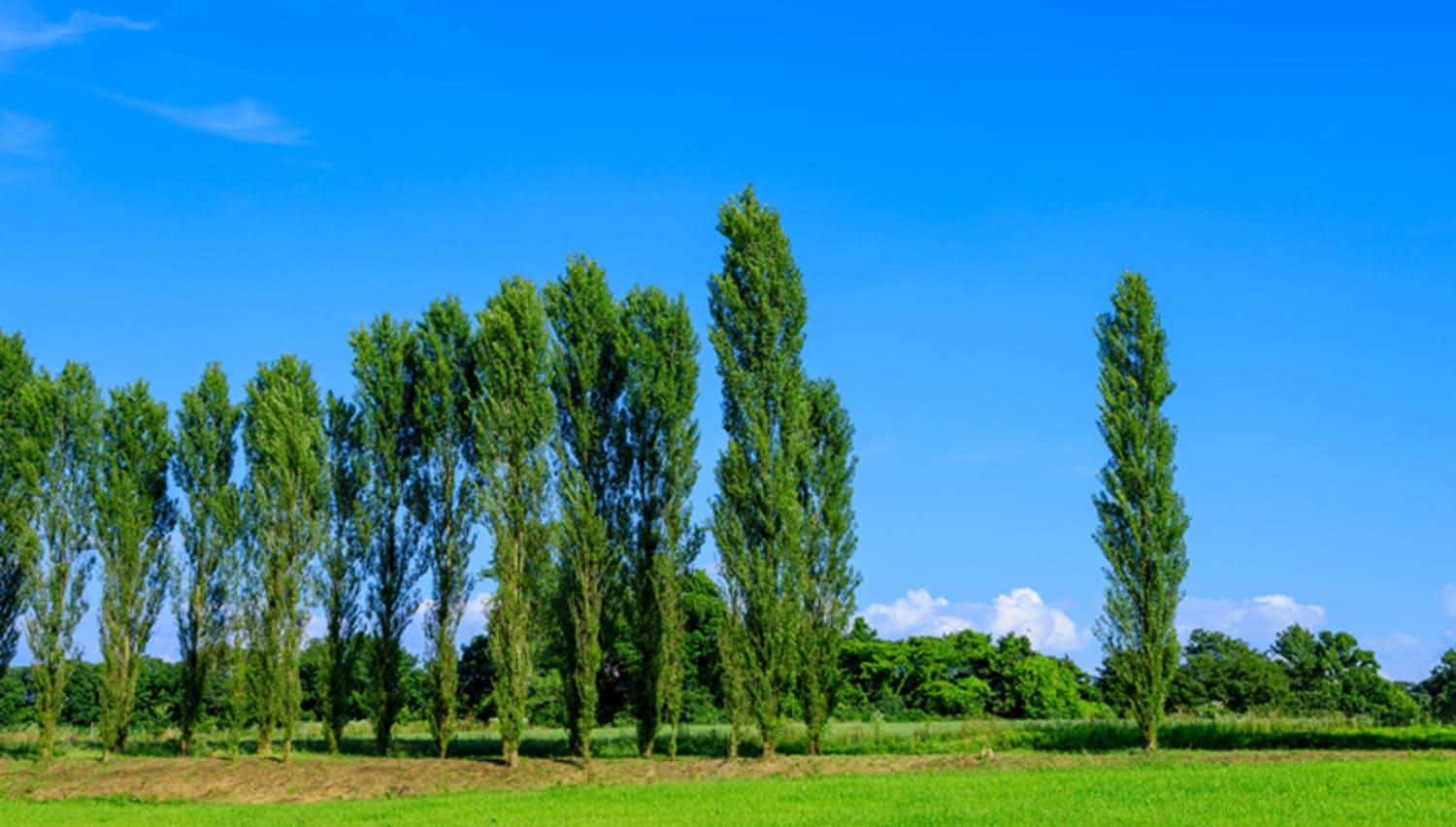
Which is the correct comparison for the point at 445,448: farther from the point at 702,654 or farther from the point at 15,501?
the point at 702,654

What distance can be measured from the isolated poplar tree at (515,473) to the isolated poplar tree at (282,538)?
521 cm

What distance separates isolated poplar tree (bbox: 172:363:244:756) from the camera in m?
34.4

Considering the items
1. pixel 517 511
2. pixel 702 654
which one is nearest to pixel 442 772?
pixel 517 511

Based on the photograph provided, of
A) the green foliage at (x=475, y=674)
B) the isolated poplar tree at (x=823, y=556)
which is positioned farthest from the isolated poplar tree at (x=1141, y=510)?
the green foliage at (x=475, y=674)

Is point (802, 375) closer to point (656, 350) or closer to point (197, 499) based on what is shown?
point (656, 350)

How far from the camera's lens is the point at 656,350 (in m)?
29.0

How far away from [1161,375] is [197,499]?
27419 mm

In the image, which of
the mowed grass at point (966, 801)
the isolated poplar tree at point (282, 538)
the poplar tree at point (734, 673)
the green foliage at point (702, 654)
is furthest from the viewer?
the green foliage at point (702, 654)

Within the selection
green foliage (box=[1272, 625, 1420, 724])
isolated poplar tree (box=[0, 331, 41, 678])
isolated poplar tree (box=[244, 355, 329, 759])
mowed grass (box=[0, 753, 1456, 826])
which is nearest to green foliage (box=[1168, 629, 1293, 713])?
green foliage (box=[1272, 625, 1420, 724])

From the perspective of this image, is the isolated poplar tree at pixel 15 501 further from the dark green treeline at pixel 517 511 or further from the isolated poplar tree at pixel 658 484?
the isolated poplar tree at pixel 658 484

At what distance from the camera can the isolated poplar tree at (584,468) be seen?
2730cm

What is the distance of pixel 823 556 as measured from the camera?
97.6ft

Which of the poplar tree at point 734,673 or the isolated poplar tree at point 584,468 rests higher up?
the isolated poplar tree at point 584,468

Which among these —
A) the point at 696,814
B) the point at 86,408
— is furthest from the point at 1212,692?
the point at 86,408
